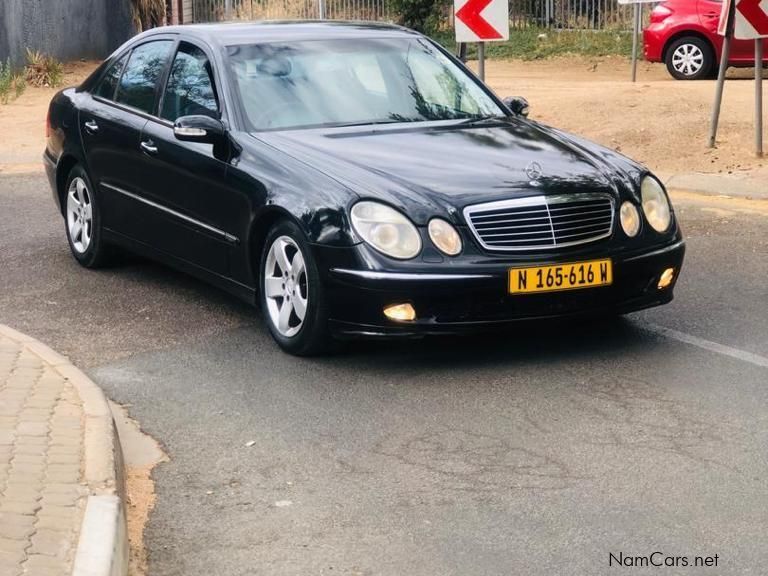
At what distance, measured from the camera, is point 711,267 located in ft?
31.8

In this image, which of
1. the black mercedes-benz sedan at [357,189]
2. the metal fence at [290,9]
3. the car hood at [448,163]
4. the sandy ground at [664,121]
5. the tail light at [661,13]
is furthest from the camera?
the metal fence at [290,9]

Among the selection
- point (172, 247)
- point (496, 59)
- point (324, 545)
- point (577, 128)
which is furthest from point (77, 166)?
point (496, 59)

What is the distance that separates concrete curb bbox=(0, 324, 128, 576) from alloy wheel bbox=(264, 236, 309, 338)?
3.45 ft

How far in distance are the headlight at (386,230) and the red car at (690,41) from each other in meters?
15.0

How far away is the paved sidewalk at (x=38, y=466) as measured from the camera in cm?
478

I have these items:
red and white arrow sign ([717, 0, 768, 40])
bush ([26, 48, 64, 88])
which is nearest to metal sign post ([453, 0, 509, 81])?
red and white arrow sign ([717, 0, 768, 40])

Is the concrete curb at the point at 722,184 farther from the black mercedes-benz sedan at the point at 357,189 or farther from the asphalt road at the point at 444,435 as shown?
the black mercedes-benz sedan at the point at 357,189

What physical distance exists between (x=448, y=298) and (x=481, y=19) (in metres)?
6.14

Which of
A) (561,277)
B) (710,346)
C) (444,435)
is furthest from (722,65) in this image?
(444,435)

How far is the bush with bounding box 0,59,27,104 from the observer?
69.9 ft

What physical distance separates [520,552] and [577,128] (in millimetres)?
10840

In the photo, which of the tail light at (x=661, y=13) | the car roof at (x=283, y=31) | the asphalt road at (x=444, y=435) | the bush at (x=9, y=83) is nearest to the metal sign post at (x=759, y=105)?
the asphalt road at (x=444, y=435)

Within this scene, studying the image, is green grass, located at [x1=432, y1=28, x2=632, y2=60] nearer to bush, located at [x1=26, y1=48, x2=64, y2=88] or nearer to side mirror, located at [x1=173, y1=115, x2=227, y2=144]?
bush, located at [x1=26, y1=48, x2=64, y2=88]

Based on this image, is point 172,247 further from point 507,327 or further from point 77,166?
point 507,327
